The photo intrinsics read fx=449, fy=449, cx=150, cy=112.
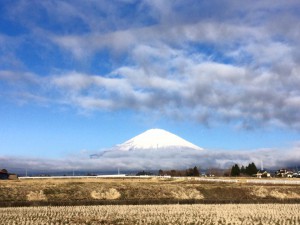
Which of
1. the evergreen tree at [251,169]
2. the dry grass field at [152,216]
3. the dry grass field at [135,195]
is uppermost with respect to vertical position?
the evergreen tree at [251,169]

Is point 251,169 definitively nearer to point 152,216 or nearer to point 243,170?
point 243,170

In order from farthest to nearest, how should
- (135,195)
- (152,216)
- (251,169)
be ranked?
(251,169), (135,195), (152,216)

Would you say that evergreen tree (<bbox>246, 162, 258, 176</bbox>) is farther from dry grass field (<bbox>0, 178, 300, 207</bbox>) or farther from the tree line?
dry grass field (<bbox>0, 178, 300, 207</bbox>)

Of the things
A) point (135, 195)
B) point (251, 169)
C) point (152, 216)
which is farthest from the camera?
point (251, 169)

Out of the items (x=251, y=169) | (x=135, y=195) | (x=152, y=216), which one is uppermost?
(x=251, y=169)

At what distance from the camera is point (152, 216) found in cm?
3716

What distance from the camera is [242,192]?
211 feet

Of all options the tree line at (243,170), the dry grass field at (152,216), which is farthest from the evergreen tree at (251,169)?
the dry grass field at (152,216)

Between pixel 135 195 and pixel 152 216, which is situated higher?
pixel 135 195

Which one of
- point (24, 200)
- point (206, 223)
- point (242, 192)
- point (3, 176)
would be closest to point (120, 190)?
point (24, 200)

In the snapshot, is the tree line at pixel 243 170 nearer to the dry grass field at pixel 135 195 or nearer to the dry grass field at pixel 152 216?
the dry grass field at pixel 135 195

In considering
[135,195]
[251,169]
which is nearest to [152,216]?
[135,195]

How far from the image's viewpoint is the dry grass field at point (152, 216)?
33.5m

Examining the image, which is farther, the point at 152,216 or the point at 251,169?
the point at 251,169
